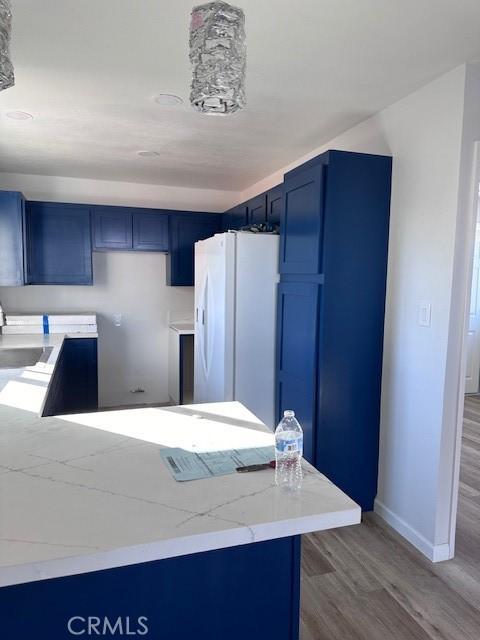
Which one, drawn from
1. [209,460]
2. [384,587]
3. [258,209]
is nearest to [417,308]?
[384,587]

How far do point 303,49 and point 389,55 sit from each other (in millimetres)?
377

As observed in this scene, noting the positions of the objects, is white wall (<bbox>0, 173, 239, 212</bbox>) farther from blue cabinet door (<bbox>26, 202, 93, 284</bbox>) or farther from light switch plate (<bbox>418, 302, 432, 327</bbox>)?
light switch plate (<bbox>418, 302, 432, 327</bbox>)

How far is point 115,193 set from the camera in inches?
177

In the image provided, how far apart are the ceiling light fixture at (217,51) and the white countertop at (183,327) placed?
3270mm

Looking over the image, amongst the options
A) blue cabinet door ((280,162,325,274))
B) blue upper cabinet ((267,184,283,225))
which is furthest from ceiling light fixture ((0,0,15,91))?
blue upper cabinet ((267,184,283,225))

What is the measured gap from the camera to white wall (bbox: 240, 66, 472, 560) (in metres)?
2.08

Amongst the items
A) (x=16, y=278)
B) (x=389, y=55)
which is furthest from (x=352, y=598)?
(x=16, y=278)

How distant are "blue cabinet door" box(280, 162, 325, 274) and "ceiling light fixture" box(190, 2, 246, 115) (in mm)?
1386

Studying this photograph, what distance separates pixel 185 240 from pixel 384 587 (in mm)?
3452

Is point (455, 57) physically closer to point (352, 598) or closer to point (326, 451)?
Answer: point (326, 451)

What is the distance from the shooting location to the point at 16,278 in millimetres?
3693

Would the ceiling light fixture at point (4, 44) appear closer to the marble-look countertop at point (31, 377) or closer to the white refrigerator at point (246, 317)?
the marble-look countertop at point (31, 377)

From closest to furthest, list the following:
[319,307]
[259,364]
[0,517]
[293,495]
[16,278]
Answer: [0,517] < [293,495] < [319,307] < [259,364] < [16,278]

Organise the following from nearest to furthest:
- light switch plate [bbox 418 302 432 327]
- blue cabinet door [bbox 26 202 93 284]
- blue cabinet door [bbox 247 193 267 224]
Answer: light switch plate [bbox 418 302 432 327] < blue cabinet door [bbox 247 193 267 224] < blue cabinet door [bbox 26 202 93 284]
